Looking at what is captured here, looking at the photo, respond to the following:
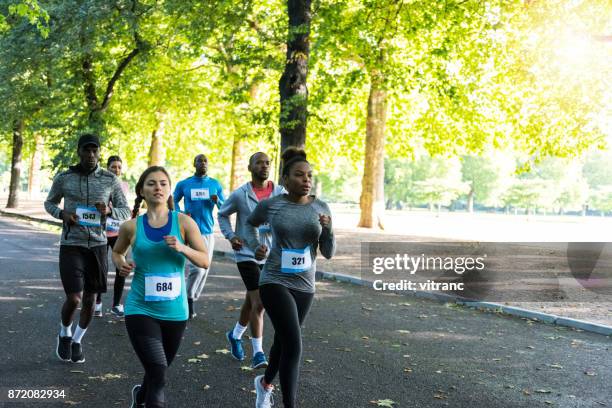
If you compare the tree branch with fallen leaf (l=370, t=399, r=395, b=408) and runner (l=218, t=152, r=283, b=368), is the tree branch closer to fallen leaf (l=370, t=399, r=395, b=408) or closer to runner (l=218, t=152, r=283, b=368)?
runner (l=218, t=152, r=283, b=368)

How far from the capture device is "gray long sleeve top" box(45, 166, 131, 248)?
257 inches

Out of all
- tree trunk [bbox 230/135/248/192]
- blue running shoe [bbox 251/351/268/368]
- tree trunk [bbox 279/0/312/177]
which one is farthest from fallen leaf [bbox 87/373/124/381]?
tree trunk [bbox 230/135/248/192]

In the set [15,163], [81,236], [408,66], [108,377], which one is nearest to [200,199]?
[81,236]

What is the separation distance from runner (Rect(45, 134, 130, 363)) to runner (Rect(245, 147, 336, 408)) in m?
2.22

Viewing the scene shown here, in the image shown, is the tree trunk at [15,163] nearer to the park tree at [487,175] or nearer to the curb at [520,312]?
the curb at [520,312]

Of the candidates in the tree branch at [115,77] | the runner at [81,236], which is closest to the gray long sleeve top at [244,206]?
the runner at [81,236]

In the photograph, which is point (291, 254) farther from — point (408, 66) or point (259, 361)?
point (408, 66)

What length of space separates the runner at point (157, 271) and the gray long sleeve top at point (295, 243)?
0.70m

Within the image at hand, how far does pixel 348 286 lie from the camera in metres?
13.1

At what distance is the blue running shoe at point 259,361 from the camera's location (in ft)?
20.9

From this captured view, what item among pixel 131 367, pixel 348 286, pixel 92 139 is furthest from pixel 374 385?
pixel 348 286

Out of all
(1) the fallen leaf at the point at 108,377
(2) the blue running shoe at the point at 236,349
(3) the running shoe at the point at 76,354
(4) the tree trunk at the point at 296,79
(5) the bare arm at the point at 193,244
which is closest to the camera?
(5) the bare arm at the point at 193,244

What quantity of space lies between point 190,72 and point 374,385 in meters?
27.8

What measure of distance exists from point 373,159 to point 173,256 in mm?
24319
